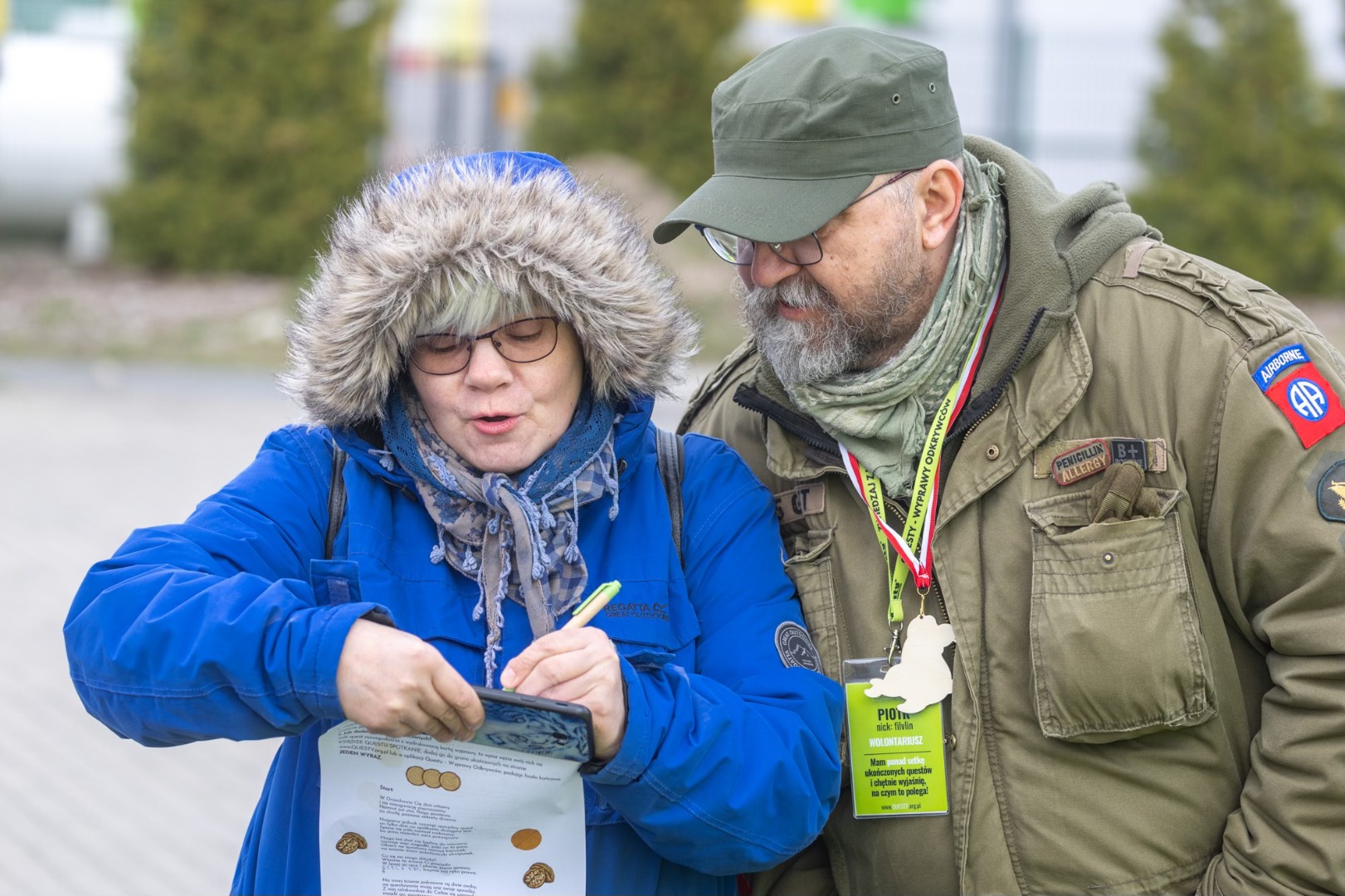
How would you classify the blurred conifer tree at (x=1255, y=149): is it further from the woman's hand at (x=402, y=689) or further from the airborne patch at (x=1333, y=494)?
the woman's hand at (x=402, y=689)

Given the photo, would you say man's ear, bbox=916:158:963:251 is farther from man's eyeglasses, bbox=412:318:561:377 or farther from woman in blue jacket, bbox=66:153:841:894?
man's eyeglasses, bbox=412:318:561:377

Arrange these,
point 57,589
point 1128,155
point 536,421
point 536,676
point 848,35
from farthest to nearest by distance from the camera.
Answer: point 1128,155 < point 57,589 < point 848,35 < point 536,421 < point 536,676

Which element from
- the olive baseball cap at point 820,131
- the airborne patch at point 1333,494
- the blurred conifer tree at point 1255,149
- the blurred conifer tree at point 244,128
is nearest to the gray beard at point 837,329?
the olive baseball cap at point 820,131

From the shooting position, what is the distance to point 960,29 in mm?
18469

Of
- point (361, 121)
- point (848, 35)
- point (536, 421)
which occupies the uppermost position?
point (848, 35)

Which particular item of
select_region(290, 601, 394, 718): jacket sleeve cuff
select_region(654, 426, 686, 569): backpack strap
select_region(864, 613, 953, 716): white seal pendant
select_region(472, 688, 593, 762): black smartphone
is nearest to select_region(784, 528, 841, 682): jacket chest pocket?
select_region(864, 613, 953, 716): white seal pendant

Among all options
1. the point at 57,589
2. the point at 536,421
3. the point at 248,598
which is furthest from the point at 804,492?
the point at 57,589

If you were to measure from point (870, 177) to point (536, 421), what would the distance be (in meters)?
0.74

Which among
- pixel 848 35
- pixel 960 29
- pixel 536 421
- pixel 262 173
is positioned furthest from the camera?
pixel 960 29

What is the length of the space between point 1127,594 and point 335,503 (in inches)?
52.6

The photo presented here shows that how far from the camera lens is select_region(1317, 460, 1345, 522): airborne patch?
2.31m

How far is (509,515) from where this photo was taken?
2.38m

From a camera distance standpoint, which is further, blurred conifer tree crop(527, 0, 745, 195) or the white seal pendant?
blurred conifer tree crop(527, 0, 745, 195)

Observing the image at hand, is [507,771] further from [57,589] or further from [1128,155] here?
[1128,155]
